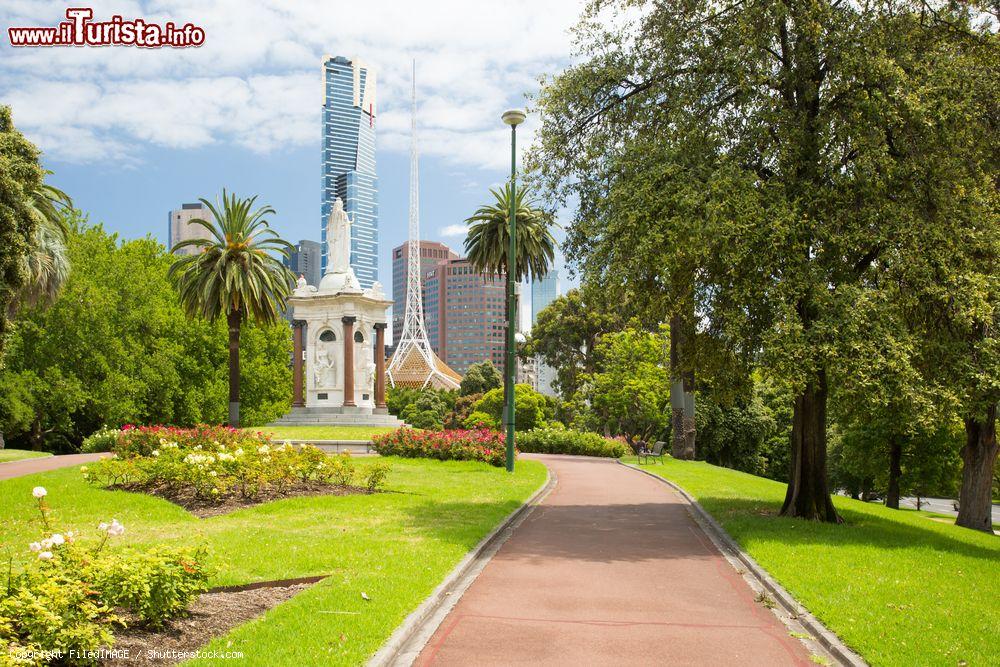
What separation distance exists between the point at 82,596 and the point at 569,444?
3443cm

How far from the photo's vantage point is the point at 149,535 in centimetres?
1206

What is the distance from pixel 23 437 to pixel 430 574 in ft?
148

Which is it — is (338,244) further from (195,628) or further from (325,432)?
(195,628)

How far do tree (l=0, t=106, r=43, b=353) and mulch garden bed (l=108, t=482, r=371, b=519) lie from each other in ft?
25.8

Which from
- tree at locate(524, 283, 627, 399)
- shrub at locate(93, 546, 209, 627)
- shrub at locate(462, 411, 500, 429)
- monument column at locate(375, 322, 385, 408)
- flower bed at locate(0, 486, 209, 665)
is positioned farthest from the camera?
tree at locate(524, 283, 627, 399)

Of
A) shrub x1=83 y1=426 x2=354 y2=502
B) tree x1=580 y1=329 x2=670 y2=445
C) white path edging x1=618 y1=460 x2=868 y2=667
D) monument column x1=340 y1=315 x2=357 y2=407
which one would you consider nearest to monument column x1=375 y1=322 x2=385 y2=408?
monument column x1=340 y1=315 x2=357 y2=407

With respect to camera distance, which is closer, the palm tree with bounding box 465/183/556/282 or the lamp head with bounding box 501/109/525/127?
the lamp head with bounding box 501/109/525/127

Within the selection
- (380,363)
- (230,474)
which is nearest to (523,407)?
(380,363)

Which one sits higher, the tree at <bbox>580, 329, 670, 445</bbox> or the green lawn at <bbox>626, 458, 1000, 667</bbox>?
the tree at <bbox>580, 329, 670, 445</bbox>

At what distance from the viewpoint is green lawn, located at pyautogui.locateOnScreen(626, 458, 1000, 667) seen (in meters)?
7.23

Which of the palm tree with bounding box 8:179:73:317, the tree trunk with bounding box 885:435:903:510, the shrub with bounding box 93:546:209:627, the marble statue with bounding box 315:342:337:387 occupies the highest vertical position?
the palm tree with bounding box 8:179:73:317

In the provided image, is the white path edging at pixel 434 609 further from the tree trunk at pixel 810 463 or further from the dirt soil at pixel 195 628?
the tree trunk at pixel 810 463

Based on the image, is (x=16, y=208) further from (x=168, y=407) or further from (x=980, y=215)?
(x=168, y=407)

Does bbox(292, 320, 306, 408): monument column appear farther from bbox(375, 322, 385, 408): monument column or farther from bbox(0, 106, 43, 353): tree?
bbox(0, 106, 43, 353): tree
